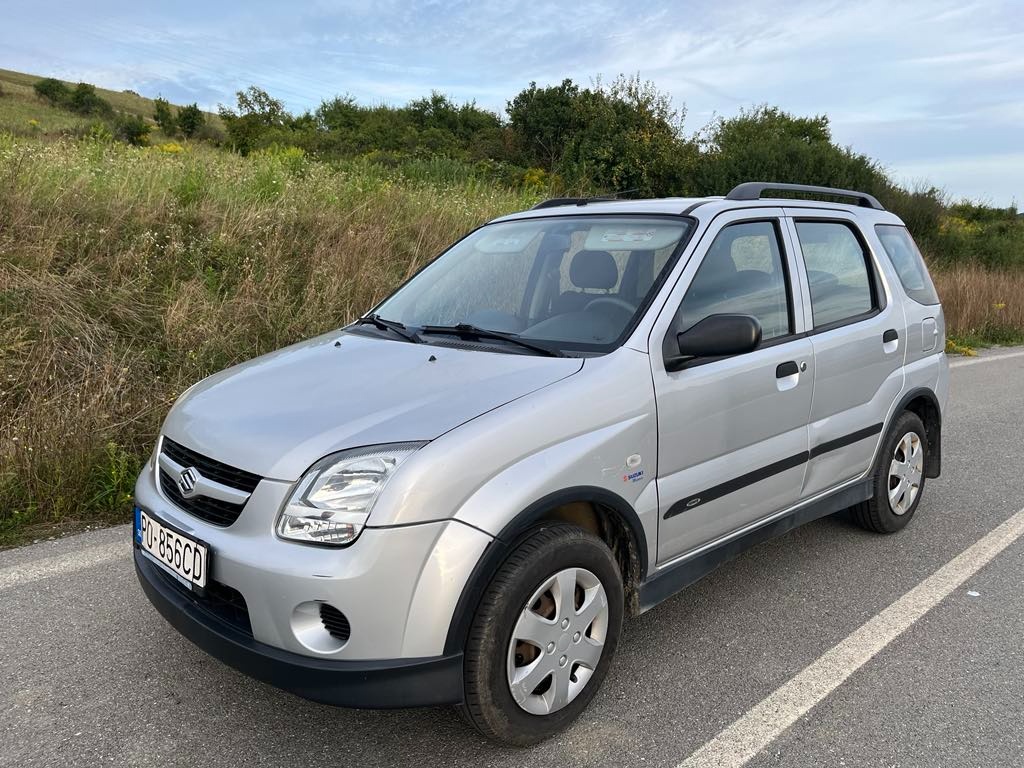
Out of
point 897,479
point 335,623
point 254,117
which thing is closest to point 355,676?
point 335,623

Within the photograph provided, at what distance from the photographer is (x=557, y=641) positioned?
8.01ft

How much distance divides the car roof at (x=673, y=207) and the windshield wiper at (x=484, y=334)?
88 centimetres

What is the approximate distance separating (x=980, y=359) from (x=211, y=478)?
11.7m

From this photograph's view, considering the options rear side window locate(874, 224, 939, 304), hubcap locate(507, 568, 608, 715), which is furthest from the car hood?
rear side window locate(874, 224, 939, 304)

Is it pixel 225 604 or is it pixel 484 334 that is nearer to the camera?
pixel 225 604

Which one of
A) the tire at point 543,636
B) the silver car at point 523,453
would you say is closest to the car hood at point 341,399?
the silver car at point 523,453

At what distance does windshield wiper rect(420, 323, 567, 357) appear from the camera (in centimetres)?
284

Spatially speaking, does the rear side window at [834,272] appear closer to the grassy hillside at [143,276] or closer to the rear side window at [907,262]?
the rear side window at [907,262]

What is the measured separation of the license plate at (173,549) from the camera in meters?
2.35

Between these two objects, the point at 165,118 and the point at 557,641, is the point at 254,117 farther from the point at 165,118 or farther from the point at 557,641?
the point at 557,641

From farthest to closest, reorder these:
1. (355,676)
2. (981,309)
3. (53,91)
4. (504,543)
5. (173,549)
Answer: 1. (53,91)
2. (981,309)
3. (173,549)
4. (504,543)
5. (355,676)

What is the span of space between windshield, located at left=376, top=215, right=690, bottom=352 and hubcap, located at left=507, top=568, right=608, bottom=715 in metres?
0.86

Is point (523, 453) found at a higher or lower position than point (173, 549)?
higher

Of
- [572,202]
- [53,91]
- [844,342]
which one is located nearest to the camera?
[844,342]
